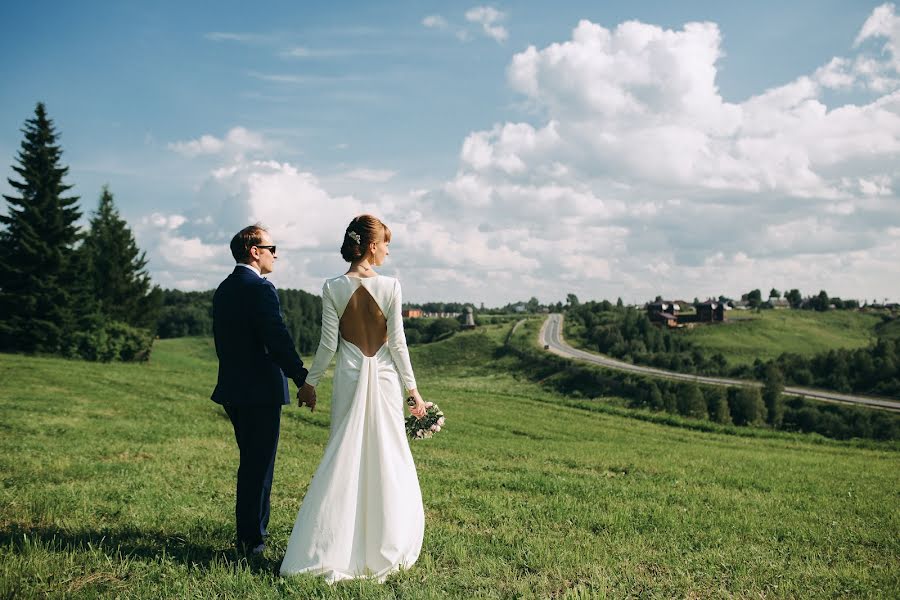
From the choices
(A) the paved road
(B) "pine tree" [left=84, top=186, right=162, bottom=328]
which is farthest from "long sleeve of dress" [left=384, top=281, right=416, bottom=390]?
(A) the paved road

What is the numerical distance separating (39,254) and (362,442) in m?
51.6

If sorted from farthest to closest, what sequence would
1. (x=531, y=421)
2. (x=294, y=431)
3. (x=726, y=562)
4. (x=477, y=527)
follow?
1. (x=531, y=421)
2. (x=294, y=431)
3. (x=477, y=527)
4. (x=726, y=562)

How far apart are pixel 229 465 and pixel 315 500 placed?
6.25 meters

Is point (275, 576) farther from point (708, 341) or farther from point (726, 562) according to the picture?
point (708, 341)

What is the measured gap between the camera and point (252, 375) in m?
5.74

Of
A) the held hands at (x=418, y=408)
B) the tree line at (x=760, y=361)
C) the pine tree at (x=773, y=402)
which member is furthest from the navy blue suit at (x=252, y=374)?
the tree line at (x=760, y=361)

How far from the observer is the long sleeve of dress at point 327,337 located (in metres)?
5.67

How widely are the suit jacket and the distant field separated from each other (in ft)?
370

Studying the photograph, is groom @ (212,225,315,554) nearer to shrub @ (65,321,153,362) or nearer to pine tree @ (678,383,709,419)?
shrub @ (65,321,153,362)

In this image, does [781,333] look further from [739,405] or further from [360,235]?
[360,235]

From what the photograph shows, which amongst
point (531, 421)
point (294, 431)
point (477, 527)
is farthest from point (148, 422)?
point (531, 421)

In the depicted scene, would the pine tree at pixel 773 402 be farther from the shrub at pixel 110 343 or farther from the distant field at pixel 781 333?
the shrub at pixel 110 343

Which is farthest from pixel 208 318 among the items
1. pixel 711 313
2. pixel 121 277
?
pixel 711 313

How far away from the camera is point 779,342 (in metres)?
119
